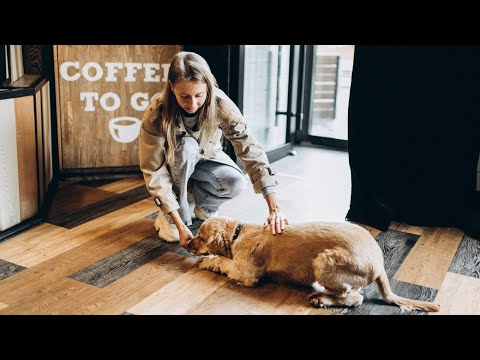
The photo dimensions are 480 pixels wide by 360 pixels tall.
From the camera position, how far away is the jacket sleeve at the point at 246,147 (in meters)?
2.58

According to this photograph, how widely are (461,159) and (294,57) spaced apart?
175 cm

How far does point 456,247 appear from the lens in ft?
9.16

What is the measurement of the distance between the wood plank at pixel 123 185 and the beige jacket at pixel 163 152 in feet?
2.88

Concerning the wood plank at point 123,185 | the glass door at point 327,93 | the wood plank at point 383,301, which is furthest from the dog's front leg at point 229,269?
the glass door at point 327,93

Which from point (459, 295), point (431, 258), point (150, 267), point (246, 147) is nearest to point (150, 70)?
point (246, 147)

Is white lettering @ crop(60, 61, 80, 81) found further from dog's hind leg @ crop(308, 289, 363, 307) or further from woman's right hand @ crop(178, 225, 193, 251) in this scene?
dog's hind leg @ crop(308, 289, 363, 307)

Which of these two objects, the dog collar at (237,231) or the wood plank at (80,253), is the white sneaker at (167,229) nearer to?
the wood plank at (80,253)

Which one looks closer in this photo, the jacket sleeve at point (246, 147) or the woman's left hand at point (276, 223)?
the woman's left hand at point (276, 223)

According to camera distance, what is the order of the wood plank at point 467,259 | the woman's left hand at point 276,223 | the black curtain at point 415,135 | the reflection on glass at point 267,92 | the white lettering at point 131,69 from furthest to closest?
the reflection on glass at point 267,92 → the white lettering at point 131,69 → the black curtain at point 415,135 → the wood plank at point 467,259 → the woman's left hand at point 276,223

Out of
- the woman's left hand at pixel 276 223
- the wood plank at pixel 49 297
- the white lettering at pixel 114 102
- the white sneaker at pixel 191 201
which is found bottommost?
the wood plank at pixel 49 297

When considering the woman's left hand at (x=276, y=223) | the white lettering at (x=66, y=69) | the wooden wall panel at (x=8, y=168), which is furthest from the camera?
the white lettering at (x=66, y=69)

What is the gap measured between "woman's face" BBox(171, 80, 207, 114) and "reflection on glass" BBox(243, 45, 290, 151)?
1540mm
